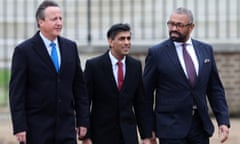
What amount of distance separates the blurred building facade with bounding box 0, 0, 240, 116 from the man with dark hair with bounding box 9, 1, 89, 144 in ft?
22.6

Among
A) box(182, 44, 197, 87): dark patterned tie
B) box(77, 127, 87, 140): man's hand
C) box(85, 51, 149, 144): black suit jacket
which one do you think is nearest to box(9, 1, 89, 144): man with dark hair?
box(77, 127, 87, 140): man's hand

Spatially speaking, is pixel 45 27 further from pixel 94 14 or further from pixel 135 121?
pixel 94 14

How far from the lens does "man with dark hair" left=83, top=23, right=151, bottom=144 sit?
938 centimetres

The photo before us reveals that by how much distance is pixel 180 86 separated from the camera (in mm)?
9266

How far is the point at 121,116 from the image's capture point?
9.39m

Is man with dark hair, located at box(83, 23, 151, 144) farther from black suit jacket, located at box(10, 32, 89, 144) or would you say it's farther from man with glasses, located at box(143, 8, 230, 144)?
black suit jacket, located at box(10, 32, 89, 144)

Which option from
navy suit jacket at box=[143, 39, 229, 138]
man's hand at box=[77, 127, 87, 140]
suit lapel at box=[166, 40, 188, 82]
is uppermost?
suit lapel at box=[166, 40, 188, 82]

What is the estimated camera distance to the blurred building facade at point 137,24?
1572 cm

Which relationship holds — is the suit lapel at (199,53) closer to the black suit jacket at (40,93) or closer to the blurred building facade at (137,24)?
the black suit jacket at (40,93)

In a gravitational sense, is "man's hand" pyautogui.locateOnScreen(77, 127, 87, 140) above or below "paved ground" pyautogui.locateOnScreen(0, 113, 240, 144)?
above

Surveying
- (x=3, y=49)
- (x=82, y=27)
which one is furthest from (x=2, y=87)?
(x=82, y=27)

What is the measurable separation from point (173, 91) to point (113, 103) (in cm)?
60

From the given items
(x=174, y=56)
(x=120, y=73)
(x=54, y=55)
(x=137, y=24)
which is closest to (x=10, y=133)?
(x=137, y=24)

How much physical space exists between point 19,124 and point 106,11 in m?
9.45
